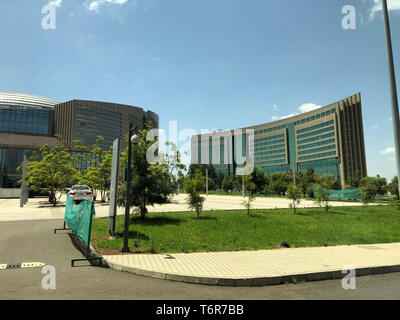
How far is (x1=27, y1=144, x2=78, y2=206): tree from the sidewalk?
21915 millimetres

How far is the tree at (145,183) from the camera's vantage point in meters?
13.7

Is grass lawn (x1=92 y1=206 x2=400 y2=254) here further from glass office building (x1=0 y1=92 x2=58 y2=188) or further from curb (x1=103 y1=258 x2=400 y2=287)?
glass office building (x1=0 y1=92 x2=58 y2=188)

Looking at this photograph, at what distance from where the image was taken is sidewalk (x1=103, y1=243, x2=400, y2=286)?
5508mm

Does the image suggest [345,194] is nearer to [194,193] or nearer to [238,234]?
[194,193]

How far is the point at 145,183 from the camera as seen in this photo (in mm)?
13750

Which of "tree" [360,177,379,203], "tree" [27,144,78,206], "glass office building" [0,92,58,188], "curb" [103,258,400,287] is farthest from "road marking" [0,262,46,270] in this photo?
"glass office building" [0,92,58,188]

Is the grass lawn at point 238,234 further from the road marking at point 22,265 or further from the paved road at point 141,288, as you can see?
the paved road at point 141,288

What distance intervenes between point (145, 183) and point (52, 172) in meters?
17.4

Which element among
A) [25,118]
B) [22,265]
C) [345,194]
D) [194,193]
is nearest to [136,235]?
[22,265]

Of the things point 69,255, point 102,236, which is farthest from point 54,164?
point 69,255

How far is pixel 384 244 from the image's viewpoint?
9461 millimetres

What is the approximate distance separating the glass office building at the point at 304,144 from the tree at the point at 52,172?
225 ft

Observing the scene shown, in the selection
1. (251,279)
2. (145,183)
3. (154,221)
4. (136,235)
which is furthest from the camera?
(145,183)
